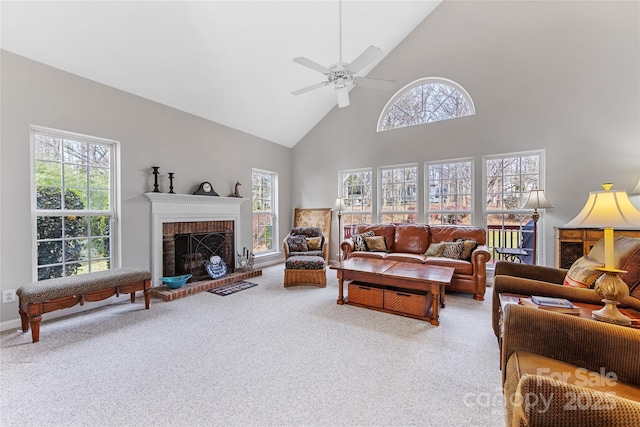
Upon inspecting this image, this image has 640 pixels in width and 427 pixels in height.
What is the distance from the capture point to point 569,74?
12.7 feet

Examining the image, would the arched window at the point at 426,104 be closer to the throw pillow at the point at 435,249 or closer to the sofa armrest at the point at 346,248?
the throw pillow at the point at 435,249

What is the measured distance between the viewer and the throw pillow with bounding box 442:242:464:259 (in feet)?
13.1

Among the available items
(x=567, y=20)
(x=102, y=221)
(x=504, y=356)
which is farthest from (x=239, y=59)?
(x=567, y=20)

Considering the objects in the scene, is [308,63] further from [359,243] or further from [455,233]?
[455,233]

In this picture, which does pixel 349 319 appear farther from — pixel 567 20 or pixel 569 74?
pixel 567 20

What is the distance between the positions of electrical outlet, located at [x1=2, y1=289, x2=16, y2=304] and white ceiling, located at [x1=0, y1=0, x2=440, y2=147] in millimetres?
2464

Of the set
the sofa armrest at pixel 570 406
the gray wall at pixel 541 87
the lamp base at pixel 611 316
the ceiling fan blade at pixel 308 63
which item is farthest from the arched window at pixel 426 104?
the sofa armrest at pixel 570 406

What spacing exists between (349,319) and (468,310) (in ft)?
4.98

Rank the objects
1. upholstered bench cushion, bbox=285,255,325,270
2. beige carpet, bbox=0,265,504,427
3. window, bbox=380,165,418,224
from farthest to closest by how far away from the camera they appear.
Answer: window, bbox=380,165,418,224
upholstered bench cushion, bbox=285,255,325,270
beige carpet, bbox=0,265,504,427

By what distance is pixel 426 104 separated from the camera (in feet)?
16.3

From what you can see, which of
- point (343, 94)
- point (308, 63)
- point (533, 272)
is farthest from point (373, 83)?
point (533, 272)

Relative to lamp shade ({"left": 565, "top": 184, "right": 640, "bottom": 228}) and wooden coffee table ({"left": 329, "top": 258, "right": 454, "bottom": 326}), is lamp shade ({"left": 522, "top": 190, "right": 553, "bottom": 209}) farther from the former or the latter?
lamp shade ({"left": 565, "top": 184, "right": 640, "bottom": 228})

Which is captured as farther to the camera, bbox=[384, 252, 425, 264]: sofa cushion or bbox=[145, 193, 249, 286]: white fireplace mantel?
bbox=[384, 252, 425, 264]: sofa cushion

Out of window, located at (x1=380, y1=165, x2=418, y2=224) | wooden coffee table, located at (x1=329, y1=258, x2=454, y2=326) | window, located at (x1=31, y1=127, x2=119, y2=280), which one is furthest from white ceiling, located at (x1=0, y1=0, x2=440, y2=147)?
wooden coffee table, located at (x1=329, y1=258, x2=454, y2=326)
